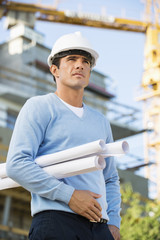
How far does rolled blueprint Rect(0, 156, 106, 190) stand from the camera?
2164 millimetres

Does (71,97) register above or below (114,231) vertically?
above

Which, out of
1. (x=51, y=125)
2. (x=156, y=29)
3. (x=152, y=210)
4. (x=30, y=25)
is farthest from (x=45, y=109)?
(x=156, y=29)

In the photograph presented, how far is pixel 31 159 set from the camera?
2.35 metres

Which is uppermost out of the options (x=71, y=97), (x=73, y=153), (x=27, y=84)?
(x=71, y=97)

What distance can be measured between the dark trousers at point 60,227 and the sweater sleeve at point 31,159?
10 centimetres

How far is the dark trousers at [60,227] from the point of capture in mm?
2254

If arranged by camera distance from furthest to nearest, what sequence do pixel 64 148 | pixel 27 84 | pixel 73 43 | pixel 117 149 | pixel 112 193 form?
pixel 27 84 < pixel 112 193 < pixel 73 43 < pixel 64 148 < pixel 117 149

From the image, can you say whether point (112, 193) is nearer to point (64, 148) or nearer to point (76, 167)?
point (64, 148)

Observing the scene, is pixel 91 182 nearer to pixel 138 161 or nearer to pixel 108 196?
pixel 108 196

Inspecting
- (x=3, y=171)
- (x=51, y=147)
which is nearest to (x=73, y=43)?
(x=51, y=147)

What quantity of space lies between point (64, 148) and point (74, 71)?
0.46 m

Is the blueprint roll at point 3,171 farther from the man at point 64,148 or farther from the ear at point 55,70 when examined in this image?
the ear at point 55,70

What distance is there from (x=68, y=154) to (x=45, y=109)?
388 mm

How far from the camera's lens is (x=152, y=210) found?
15.6 meters
